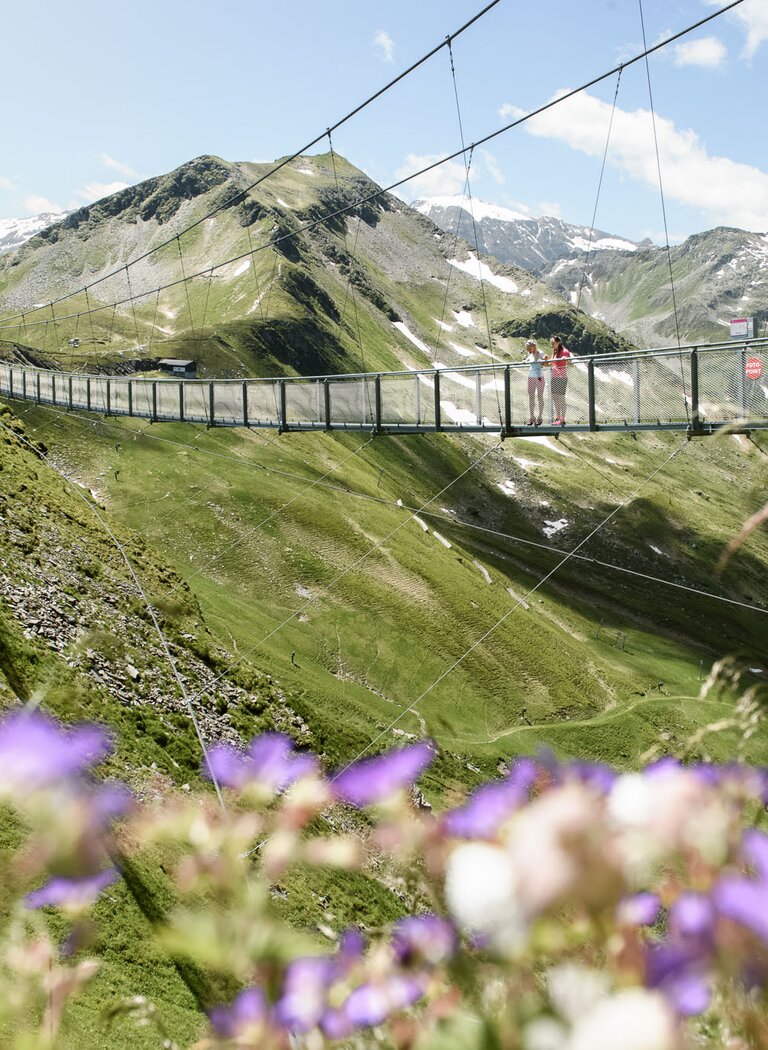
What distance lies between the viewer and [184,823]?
35.8 inches

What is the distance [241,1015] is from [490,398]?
27.3 m

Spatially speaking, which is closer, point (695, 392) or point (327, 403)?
point (695, 392)

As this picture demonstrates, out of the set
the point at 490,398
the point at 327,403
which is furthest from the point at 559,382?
the point at 327,403

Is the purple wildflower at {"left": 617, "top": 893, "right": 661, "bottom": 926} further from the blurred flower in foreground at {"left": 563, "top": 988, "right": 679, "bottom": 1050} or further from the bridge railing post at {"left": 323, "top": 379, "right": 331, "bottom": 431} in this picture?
the bridge railing post at {"left": 323, "top": 379, "right": 331, "bottom": 431}

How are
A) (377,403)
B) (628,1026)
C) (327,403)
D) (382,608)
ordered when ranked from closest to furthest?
(628,1026), (377,403), (327,403), (382,608)

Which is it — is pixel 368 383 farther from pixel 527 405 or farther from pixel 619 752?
pixel 619 752

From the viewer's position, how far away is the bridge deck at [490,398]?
819 inches

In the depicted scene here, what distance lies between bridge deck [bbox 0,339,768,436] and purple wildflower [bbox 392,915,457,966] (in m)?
11.9

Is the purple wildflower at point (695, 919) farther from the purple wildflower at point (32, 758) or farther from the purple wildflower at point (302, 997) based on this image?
the purple wildflower at point (32, 758)

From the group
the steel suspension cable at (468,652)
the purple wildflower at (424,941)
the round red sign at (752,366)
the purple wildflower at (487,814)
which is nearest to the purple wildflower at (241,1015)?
the purple wildflower at (424,941)

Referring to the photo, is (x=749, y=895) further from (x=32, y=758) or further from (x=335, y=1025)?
(x=32, y=758)

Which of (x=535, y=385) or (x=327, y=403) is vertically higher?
(x=535, y=385)

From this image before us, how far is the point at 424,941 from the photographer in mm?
989

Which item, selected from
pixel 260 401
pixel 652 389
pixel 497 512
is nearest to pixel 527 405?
pixel 652 389
